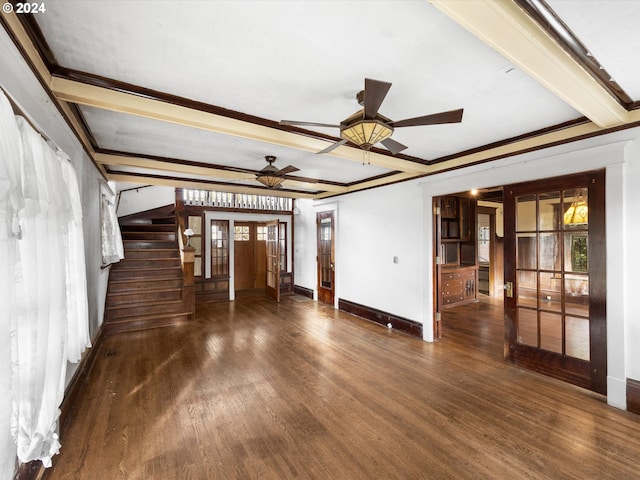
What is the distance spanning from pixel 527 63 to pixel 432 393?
2857 millimetres

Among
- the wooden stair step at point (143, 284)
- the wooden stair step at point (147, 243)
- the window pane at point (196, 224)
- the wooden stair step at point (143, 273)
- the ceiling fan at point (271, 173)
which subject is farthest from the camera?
the window pane at point (196, 224)

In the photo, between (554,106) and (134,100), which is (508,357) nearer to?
(554,106)

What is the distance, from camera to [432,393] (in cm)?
286

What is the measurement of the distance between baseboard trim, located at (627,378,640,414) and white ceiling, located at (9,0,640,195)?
7.61 ft

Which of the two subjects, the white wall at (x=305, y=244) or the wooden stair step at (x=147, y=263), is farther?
the white wall at (x=305, y=244)

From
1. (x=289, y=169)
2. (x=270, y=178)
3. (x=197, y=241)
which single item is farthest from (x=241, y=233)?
(x=289, y=169)

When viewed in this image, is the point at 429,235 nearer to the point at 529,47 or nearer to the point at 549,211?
the point at 549,211

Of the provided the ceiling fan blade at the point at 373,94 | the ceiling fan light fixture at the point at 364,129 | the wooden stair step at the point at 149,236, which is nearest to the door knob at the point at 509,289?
the ceiling fan light fixture at the point at 364,129

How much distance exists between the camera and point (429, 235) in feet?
14.1

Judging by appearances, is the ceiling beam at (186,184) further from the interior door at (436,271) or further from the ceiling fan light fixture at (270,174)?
the interior door at (436,271)

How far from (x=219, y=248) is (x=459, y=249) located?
5.93 metres

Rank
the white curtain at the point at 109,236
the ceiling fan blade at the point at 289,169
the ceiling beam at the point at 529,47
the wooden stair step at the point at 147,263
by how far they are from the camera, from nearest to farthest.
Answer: the ceiling beam at the point at 529,47 < the ceiling fan blade at the point at 289,169 < the white curtain at the point at 109,236 < the wooden stair step at the point at 147,263

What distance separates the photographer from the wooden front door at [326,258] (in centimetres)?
652

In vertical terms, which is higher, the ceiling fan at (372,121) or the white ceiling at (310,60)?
the white ceiling at (310,60)
